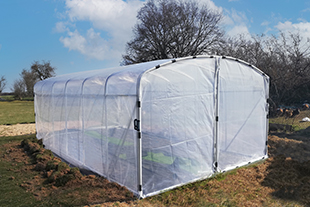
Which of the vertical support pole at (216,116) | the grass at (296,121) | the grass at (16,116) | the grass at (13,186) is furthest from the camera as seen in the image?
the grass at (16,116)

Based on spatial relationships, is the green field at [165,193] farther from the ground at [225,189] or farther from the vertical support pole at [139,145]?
the vertical support pole at [139,145]

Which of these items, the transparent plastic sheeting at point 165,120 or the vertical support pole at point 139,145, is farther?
the transparent plastic sheeting at point 165,120

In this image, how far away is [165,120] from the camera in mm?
4797

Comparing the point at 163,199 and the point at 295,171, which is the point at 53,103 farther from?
the point at 295,171

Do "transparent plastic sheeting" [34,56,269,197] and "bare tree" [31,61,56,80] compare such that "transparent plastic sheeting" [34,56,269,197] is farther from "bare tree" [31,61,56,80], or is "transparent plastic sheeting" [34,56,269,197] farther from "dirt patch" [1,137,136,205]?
"bare tree" [31,61,56,80]

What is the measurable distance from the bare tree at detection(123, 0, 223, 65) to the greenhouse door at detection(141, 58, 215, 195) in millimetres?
22620

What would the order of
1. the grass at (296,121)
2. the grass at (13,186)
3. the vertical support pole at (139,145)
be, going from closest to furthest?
the vertical support pole at (139,145)
the grass at (13,186)
the grass at (296,121)

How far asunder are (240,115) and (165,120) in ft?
8.24

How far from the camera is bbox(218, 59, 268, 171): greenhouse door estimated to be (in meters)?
5.92

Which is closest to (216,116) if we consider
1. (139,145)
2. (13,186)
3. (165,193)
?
(165,193)

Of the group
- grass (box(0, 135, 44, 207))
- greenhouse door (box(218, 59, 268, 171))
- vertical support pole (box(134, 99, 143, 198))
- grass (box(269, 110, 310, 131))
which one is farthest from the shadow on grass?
grass (box(0, 135, 44, 207))

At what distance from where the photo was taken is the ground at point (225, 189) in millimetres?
4371

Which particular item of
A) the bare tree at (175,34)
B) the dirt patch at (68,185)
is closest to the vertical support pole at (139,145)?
the dirt patch at (68,185)

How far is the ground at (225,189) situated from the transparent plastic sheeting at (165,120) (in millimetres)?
239
